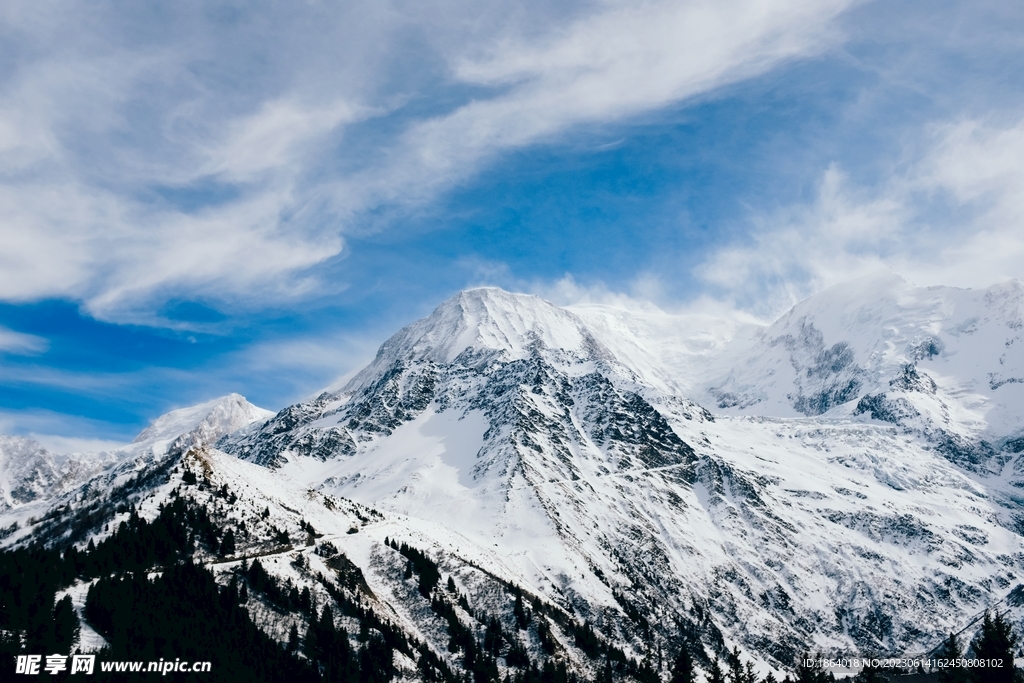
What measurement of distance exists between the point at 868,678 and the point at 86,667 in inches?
5089

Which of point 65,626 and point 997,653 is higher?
point 65,626

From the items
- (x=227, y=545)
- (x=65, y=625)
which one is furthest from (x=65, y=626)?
(x=227, y=545)

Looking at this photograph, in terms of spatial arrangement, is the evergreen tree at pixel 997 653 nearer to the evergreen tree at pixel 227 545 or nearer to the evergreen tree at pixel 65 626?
the evergreen tree at pixel 65 626

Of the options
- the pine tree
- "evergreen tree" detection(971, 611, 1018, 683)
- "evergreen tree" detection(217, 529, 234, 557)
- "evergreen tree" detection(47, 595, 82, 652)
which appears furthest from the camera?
"evergreen tree" detection(217, 529, 234, 557)

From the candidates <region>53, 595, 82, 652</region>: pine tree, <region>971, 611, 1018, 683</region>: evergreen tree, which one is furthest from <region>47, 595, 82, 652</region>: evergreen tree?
<region>971, 611, 1018, 683</region>: evergreen tree

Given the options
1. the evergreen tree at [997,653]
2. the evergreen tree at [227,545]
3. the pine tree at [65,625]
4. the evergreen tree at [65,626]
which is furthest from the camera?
the evergreen tree at [227,545]

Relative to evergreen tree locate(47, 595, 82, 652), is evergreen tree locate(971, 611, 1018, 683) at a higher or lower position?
lower

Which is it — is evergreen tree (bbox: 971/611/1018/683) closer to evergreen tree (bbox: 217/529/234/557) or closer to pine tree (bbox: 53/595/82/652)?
pine tree (bbox: 53/595/82/652)

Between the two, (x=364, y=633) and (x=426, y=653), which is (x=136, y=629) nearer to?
(x=364, y=633)

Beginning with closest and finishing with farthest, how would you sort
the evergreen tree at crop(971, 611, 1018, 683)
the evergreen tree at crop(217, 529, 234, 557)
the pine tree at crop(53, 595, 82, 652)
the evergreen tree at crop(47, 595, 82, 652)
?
the evergreen tree at crop(971, 611, 1018, 683)
the evergreen tree at crop(47, 595, 82, 652)
the pine tree at crop(53, 595, 82, 652)
the evergreen tree at crop(217, 529, 234, 557)

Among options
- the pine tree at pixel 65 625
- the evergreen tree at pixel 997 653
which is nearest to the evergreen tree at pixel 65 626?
the pine tree at pixel 65 625

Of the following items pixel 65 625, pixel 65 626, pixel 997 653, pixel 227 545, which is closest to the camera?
pixel 997 653

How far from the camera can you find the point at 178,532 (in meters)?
180

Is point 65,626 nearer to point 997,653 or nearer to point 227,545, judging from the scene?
point 227,545
